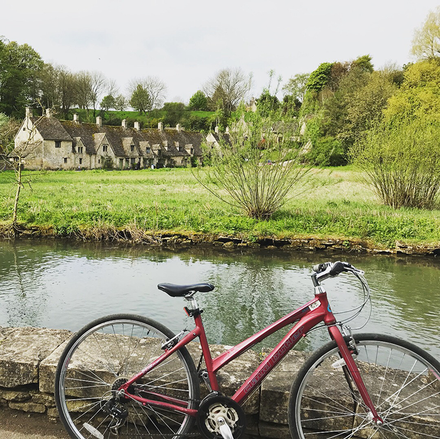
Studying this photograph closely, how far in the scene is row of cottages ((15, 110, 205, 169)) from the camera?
59.3 metres

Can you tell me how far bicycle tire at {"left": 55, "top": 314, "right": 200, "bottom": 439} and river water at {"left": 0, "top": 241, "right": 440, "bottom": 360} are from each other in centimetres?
335

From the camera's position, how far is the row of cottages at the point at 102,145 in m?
59.3

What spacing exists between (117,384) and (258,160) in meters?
12.5

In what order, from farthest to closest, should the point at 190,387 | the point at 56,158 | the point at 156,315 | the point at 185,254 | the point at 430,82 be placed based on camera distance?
the point at 56,158
the point at 430,82
the point at 185,254
the point at 156,315
the point at 190,387

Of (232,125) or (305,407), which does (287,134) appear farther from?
(305,407)

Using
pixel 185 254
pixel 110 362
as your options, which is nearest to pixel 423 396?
pixel 110 362

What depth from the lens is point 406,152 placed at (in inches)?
693

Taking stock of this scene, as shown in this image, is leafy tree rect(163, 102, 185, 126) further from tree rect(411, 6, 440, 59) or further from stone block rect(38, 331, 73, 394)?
stone block rect(38, 331, 73, 394)

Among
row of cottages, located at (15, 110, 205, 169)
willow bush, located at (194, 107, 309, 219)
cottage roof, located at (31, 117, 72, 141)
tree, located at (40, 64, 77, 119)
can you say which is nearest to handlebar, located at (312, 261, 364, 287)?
willow bush, located at (194, 107, 309, 219)

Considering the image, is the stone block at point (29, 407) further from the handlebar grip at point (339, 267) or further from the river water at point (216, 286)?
the river water at point (216, 286)

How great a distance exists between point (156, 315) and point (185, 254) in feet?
17.8

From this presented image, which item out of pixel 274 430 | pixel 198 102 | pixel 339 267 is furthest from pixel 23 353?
pixel 198 102

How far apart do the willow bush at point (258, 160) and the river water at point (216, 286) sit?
289 centimetres

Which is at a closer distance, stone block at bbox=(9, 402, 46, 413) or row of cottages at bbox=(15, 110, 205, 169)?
stone block at bbox=(9, 402, 46, 413)
